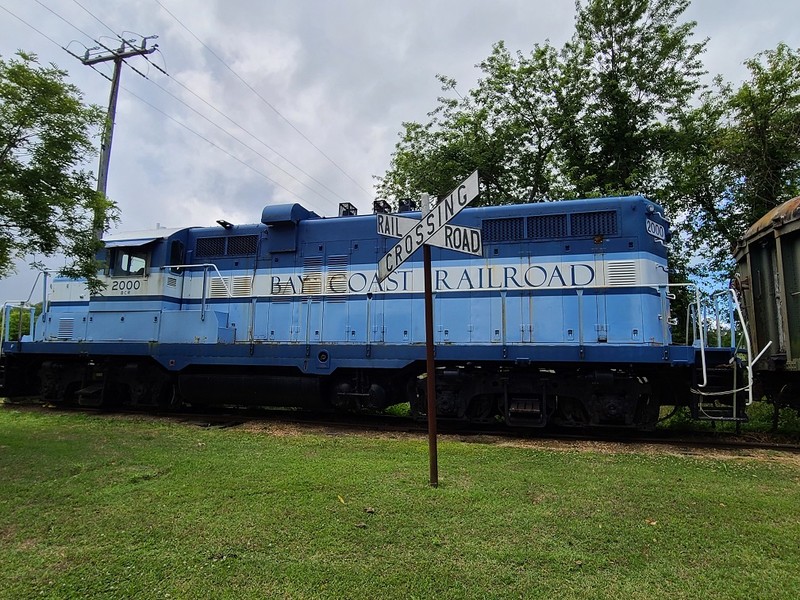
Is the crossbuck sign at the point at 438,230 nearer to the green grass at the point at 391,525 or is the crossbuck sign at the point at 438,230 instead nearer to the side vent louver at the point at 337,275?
the green grass at the point at 391,525

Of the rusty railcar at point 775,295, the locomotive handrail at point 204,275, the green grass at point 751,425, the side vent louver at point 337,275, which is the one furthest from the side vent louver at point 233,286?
the rusty railcar at point 775,295

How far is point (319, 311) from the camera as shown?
9.14 m

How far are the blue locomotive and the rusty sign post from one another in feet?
10.9

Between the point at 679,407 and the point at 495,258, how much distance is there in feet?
12.1

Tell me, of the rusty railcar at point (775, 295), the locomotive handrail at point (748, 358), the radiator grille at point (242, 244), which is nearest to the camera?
the locomotive handrail at point (748, 358)

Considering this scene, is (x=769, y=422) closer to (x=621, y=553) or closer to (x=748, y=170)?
(x=748, y=170)

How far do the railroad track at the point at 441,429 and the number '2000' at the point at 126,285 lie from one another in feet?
7.82

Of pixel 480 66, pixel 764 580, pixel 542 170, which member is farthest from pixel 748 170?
pixel 764 580

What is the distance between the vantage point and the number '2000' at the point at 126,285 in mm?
9789

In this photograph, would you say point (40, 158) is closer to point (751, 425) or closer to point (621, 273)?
point (621, 273)

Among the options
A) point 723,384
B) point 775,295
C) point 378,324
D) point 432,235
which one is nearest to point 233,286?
point 378,324

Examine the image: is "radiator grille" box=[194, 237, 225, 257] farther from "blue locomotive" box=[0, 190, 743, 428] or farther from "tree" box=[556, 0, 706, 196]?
"tree" box=[556, 0, 706, 196]

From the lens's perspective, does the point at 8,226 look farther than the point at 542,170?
No

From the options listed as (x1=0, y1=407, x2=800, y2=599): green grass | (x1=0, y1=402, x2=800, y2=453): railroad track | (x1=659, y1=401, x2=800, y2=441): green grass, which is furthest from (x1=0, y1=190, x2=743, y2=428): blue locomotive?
(x1=0, y1=407, x2=800, y2=599): green grass
